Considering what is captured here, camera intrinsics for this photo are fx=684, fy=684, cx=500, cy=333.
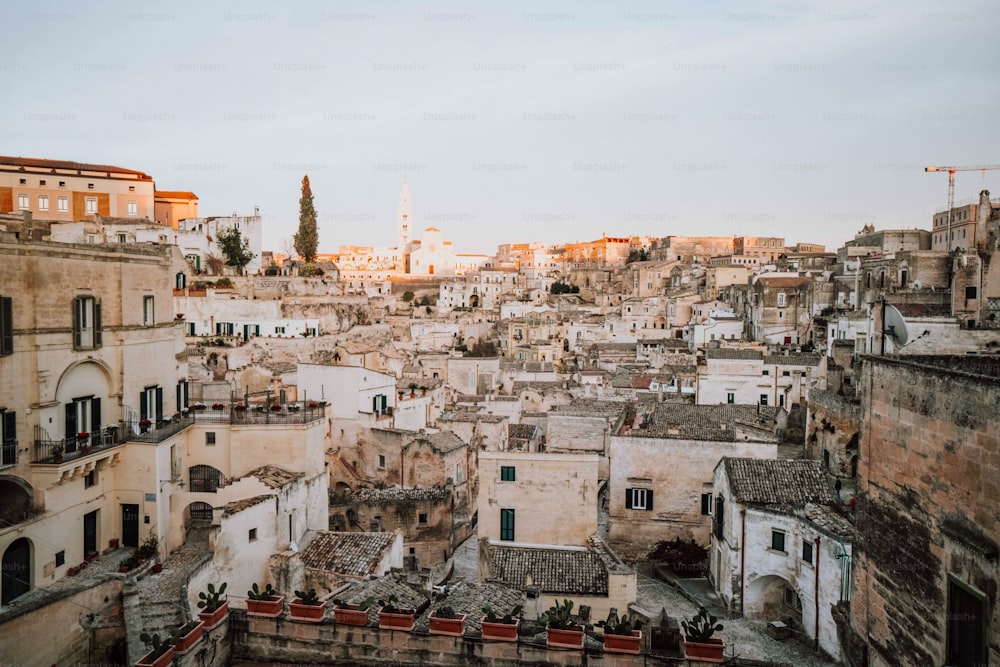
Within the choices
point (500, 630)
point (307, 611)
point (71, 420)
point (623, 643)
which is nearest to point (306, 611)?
point (307, 611)

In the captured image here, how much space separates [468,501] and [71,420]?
14.0 meters

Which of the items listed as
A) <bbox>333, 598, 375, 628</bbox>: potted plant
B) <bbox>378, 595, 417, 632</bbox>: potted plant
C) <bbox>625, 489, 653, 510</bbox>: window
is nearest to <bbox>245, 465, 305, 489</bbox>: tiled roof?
<bbox>333, 598, 375, 628</bbox>: potted plant

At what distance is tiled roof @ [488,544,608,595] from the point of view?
16.4 m

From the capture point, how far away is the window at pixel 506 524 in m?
18.8

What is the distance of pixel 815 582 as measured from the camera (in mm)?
16203

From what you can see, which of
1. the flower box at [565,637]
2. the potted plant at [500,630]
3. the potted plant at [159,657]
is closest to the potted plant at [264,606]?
the potted plant at [159,657]

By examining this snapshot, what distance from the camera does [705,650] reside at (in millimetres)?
7852

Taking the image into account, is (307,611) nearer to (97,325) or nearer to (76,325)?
(76,325)

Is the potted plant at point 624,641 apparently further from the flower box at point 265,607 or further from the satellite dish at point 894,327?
the satellite dish at point 894,327

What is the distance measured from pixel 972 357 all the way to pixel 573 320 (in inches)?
2510

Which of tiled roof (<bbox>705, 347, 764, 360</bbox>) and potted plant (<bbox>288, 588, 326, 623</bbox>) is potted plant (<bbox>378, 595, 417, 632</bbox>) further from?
tiled roof (<bbox>705, 347, 764, 360</bbox>)

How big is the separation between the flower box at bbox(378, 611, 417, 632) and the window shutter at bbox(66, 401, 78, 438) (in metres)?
11.5

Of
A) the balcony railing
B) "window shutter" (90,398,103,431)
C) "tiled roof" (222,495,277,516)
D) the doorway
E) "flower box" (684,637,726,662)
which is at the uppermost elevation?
"window shutter" (90,398,103,431)

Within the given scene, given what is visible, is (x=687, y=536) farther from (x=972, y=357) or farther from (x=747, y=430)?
(x=972, y=357)
